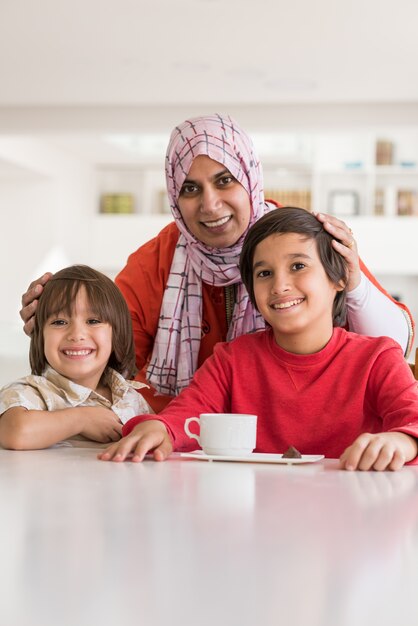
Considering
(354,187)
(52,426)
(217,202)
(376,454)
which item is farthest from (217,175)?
(354,187)

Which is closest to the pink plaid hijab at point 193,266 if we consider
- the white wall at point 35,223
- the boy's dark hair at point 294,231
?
the boy's dark hair at point 294,231

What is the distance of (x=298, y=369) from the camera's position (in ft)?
4.88

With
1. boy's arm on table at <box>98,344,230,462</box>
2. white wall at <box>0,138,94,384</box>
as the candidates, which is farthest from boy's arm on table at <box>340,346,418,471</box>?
white wall at <box>0,138,94,384</box>

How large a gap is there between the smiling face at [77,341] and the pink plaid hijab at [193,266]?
1.31 ft

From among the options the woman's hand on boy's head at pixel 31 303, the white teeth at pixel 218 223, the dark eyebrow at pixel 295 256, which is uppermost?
the white teeth at pixel 218 223

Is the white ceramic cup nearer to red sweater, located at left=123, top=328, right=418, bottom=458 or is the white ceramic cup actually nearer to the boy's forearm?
red sweater, located at left=123, top=328, right=418, bottom=458

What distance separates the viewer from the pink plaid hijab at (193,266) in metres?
1.96

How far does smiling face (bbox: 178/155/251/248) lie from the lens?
6.27 feet

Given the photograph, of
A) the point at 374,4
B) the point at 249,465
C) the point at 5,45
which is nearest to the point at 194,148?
the point at 249,465

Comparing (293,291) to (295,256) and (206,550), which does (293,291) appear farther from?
(206,550)

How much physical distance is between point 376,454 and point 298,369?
0.34m

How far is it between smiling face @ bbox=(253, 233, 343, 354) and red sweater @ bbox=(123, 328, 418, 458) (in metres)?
0.03

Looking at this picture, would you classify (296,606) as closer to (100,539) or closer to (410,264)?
(100,539)

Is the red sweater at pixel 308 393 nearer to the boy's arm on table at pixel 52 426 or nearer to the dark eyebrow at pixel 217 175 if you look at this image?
the boy's arm on table at pixel 52 426
